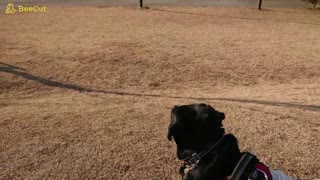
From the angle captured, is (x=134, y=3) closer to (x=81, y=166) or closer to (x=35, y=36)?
(x=35, y=36)

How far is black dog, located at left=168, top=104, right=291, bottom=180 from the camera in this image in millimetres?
2863

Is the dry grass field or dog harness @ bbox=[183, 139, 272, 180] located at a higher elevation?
dog harness @ bbox=[183, 139, 272, 180]

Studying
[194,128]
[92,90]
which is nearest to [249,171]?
[194,128]

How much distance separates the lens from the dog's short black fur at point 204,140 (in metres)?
3.02

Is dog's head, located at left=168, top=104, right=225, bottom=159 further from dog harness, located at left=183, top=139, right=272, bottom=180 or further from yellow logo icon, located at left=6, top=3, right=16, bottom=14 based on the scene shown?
yellow logo icon, located at left=6, top=3, right=16, bottom=14

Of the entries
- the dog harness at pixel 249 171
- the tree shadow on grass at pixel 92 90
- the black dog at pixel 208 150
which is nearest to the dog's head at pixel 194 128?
the black dog at pixel 208 150

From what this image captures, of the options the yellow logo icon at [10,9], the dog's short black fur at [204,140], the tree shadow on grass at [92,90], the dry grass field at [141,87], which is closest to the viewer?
the dog's short black fur at [204,140]

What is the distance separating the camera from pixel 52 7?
1689 centimetres

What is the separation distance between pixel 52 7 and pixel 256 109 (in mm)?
12899

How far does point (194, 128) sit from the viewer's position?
322 centimetres

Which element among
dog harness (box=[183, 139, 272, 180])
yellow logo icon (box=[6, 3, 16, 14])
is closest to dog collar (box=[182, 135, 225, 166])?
dog harness (box=[183, 139, 272, 180])

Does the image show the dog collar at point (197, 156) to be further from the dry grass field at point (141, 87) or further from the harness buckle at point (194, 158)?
the dry grass field at point (141, 87)

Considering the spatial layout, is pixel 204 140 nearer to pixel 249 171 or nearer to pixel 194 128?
pixel 194 128

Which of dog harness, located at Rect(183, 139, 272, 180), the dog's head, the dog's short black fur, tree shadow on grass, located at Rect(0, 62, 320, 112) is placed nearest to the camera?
dog harness, located at Rect(183, 139, 272, 180)
